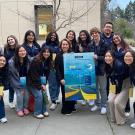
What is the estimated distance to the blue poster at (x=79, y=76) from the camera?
8180mm

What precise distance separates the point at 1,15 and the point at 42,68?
1117cm

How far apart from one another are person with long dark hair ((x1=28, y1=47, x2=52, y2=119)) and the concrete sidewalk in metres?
0.20

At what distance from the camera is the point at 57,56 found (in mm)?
8352

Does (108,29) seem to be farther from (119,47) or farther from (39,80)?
(39,80)

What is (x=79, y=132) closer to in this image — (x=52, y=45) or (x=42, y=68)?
(x=42, y=68)

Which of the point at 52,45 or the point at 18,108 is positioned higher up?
the point at 52,45

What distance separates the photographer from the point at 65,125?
7586 millimetres

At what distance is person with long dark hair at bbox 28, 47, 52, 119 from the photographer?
803 centimetres

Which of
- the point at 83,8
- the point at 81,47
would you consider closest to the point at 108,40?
the point at 81,47

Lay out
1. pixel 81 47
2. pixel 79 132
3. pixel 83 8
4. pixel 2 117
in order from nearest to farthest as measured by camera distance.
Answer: pixel 79 132, pixel 2 117, pixel 81 47, pixel 83 8

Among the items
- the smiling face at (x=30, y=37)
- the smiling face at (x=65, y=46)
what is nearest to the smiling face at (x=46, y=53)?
the smiling face at (x=65, y=46)

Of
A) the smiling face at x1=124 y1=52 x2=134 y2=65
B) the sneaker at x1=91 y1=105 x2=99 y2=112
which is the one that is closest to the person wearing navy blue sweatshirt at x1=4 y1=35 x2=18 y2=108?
the sneaker at x1=91 y1=105 x2=99 y2=112

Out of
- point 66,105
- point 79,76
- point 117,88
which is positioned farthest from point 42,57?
point 117,88

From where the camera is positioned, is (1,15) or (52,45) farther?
(1,15)
